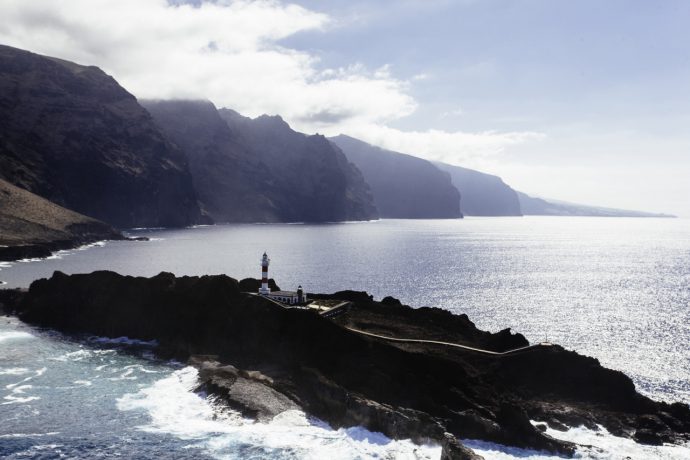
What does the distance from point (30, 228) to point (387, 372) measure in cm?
16449

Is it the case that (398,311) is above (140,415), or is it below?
above

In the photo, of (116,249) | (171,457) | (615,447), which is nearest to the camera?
(171,457)

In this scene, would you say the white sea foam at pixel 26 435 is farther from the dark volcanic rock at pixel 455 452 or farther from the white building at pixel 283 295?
the dark volcanic rock at pixel 455 452

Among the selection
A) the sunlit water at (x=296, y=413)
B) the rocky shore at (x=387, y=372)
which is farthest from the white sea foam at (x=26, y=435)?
the rocky shore at (x=387, y=372)

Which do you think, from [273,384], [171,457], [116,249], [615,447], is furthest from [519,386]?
[116,249]

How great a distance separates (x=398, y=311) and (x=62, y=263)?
108243 mm

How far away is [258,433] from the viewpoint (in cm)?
4256

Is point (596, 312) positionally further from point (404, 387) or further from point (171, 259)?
point (171, 259)

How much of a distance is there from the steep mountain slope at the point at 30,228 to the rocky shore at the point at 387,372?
96441 mm

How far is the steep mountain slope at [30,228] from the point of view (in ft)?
497

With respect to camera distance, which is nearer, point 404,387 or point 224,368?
point 404,387

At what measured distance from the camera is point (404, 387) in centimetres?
4928

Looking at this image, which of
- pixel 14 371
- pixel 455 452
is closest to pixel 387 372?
pixel 455 452

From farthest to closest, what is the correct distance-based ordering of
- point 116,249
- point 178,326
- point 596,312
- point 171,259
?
1. point 116,249
2. point 171,259
3. point 596,312
4. point 178,326
